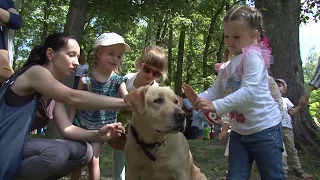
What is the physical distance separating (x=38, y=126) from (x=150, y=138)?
100 centimetres

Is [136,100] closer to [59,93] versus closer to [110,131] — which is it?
[110,131]

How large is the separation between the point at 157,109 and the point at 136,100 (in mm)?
187

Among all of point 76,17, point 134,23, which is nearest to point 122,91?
point 76,17

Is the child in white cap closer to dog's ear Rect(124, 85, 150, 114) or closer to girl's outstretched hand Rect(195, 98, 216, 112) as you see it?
dog's ear Rect(124, 85, 150, 114)

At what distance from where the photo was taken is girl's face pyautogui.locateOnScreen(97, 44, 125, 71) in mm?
3975

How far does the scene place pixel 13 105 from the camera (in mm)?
2949

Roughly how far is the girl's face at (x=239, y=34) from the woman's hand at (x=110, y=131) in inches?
45.6

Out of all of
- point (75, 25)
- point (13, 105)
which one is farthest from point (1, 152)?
point (75, 25)

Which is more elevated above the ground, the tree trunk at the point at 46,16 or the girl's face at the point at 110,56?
the tree trunk at the point at 46,16

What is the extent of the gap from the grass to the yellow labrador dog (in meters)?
2.23

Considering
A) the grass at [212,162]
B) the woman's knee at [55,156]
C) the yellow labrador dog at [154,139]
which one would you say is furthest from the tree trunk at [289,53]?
the woman's knee at [55,156]

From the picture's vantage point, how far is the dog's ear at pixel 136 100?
3067mm

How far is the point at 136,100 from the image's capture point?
10.1ft

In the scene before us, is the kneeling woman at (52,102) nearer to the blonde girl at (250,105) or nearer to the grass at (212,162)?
the blonde girl at (250,105)
